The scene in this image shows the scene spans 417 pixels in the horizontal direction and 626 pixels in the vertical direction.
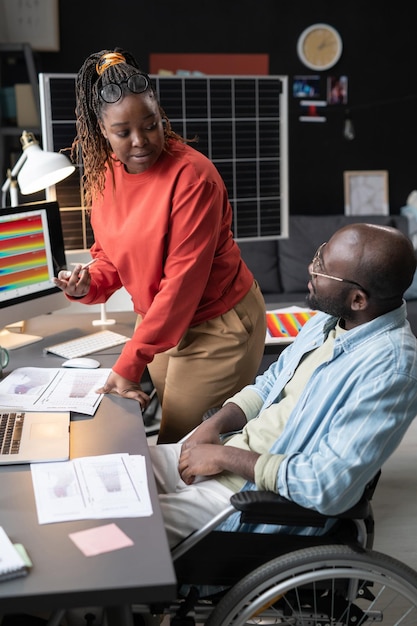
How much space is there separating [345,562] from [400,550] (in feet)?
4.04

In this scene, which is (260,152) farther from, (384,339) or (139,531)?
(139,531)

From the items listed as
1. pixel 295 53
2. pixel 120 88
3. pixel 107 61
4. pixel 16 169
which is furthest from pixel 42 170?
pixel 295 53

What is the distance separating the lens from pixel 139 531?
139cm

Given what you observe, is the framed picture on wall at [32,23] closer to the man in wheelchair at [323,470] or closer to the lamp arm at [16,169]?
the lamp arm at [16,169]

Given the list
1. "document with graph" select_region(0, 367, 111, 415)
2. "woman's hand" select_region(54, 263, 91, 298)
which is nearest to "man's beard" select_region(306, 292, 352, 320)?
"document with graph" select_region(0, 367, 111, 415)

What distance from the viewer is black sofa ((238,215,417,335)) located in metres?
4.93

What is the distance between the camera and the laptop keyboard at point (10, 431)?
5.74 ft

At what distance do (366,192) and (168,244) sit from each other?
11.7ft

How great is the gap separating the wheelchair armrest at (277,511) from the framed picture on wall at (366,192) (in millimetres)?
3997

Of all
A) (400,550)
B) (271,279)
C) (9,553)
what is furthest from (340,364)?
(271,279)

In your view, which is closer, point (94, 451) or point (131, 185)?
point (94, 451)

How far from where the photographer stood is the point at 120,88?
1976mm

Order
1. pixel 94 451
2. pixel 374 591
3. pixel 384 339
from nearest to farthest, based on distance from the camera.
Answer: pixel 384 339, pixel 94 451, pixel 374 591

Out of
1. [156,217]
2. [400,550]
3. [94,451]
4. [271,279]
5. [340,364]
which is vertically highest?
[156,217]
